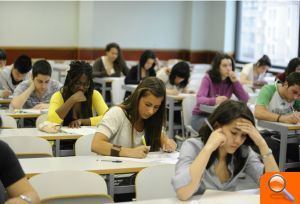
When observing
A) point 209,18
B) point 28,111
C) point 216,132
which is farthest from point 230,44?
point 216,132

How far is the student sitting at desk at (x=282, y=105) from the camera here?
4.72m

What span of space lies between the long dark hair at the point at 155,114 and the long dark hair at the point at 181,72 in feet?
9.90

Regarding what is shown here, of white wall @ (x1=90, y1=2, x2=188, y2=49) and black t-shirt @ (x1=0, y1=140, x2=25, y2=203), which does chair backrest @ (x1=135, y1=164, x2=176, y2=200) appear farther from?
white wall @ (x1=90, y1=2, x2=188, y2=49)

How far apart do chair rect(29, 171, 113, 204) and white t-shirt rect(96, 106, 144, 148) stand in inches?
33.1

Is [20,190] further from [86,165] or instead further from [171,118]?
[171,118]

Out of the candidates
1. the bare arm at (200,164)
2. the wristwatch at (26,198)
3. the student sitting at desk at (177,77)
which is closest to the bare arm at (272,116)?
the student sitting at desk at (177,77)

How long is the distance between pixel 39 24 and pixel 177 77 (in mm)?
5103

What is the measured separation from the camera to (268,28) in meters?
9.65

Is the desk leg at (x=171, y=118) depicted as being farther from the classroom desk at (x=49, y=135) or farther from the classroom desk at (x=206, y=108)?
the classroom desk at (x=49, y=135)

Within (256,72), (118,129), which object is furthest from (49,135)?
(256,72)

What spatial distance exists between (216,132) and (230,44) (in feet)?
28.0

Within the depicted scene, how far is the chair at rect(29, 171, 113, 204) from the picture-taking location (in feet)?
8.58

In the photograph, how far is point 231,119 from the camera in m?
2.61

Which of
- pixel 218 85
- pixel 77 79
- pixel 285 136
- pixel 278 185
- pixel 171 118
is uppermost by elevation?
pixel 77 79
